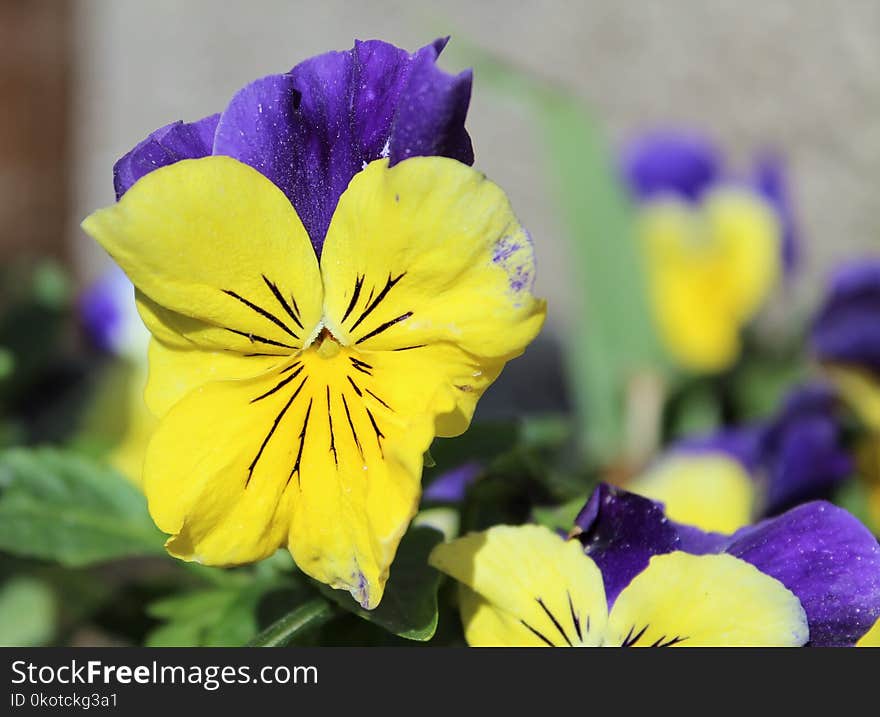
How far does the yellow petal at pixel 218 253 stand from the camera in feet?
1.12

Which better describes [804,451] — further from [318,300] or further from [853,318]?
[318,300]

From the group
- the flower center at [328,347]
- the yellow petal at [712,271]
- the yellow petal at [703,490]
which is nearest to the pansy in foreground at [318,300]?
the flower center at [328,347]

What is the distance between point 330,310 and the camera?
38 centimetres

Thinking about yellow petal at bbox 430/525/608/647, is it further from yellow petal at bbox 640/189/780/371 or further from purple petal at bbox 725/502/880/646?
yellow petal at bbox 640/189/780/371

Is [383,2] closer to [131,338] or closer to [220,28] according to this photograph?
[220,28]

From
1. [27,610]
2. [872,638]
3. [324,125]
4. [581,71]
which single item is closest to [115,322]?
[27,610]

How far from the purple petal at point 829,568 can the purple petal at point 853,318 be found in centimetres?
37

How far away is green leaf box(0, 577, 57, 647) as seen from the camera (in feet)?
2.04

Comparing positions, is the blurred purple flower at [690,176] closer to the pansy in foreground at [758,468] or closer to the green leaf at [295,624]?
the pansy in foreground at [758,468]

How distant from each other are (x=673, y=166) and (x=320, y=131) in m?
0.66

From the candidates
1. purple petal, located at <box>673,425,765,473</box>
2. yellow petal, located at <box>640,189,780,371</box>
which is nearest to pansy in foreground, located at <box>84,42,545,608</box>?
purple petal, located at <box>673,425,765,473</box>

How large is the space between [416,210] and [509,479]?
17 cm

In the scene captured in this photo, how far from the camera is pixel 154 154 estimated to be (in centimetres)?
36

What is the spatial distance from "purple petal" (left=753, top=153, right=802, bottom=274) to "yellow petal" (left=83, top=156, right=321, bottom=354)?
655 millimetres
